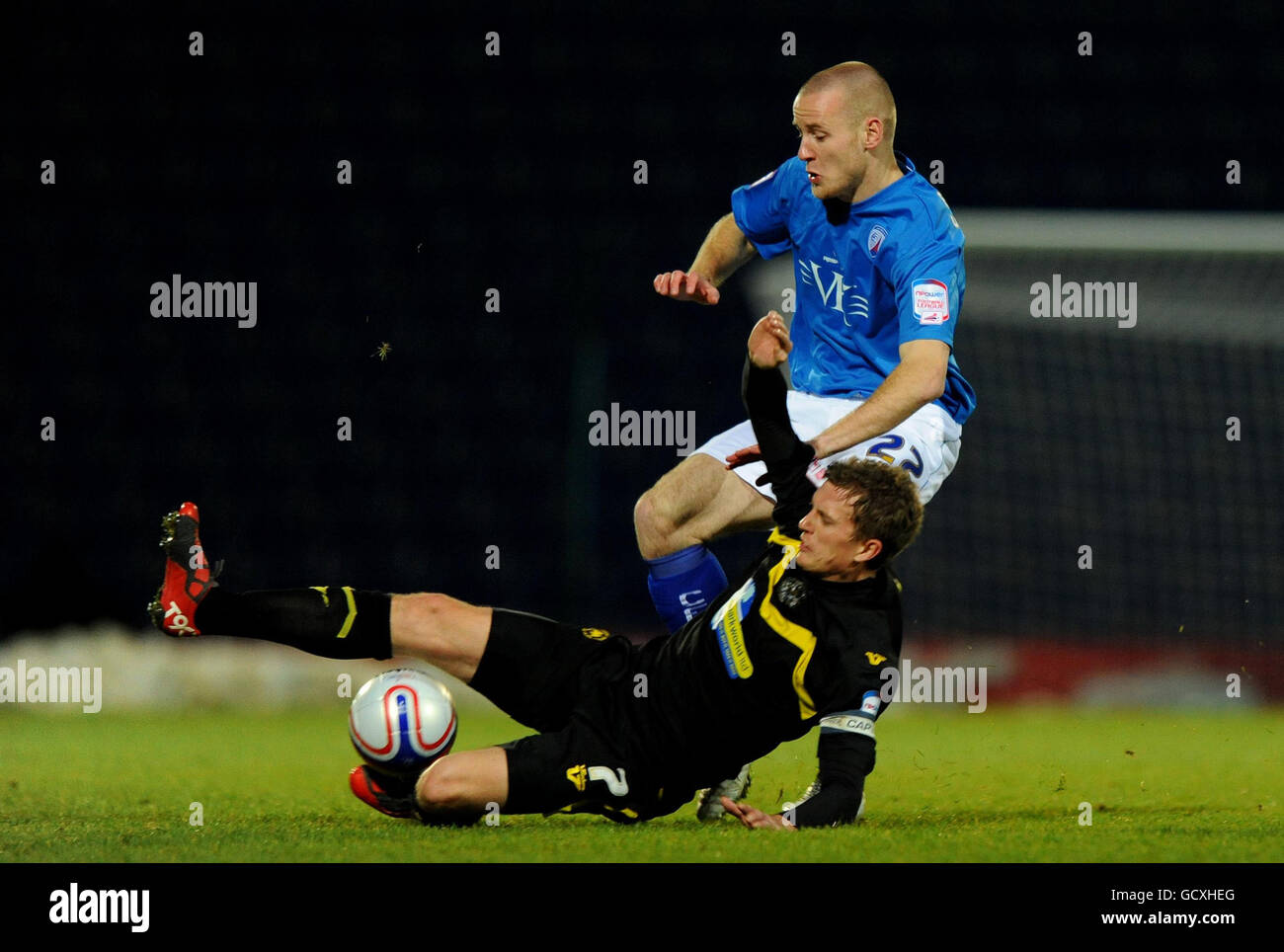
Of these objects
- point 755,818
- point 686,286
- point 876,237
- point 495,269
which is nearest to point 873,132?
point 876,237

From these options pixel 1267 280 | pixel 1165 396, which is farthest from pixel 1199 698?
pixel 1267 280

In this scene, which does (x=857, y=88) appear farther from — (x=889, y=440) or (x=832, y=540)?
(x=832, y=540)

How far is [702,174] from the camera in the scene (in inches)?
662

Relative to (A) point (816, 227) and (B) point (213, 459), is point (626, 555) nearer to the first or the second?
(B) point (213, 459)

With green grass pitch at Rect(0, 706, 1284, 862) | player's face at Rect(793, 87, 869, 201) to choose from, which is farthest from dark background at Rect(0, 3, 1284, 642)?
player's face at Rect(793, 87, 869, 201)

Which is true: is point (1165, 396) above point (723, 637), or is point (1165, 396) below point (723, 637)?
above

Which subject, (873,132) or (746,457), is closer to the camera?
(746,457)

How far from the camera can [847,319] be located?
5719 millimetres

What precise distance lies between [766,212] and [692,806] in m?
2.25

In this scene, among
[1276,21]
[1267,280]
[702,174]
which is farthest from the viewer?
[1276,21]

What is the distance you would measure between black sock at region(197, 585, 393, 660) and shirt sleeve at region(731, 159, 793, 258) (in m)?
2.27

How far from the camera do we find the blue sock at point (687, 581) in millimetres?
5473

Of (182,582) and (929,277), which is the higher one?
(929,277)

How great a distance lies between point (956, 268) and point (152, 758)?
168 inches
